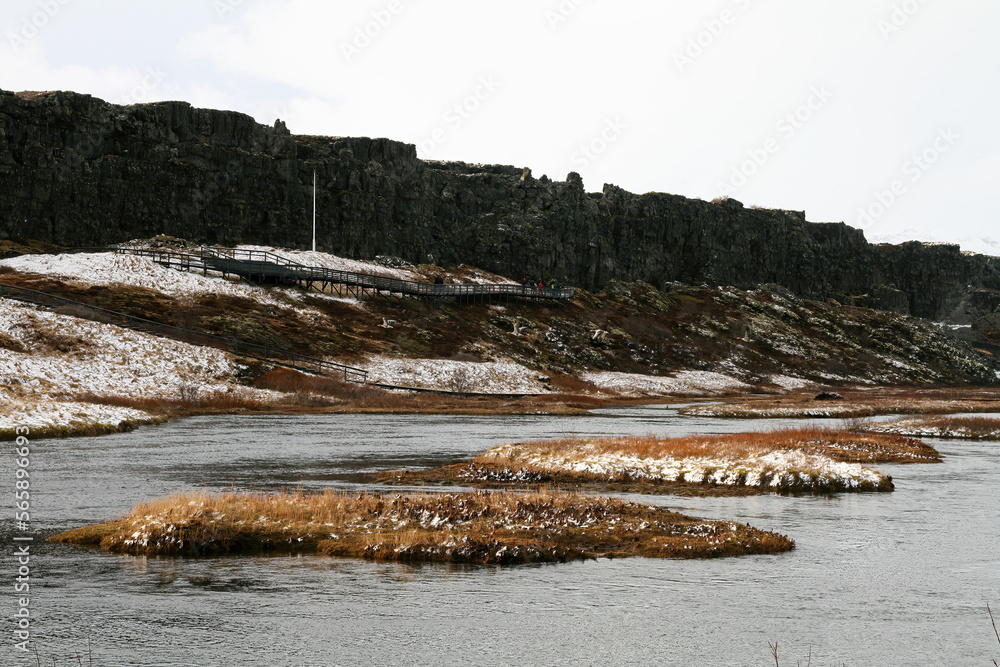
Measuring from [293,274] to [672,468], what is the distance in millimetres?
96073

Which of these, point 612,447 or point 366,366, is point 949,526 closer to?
point 612,447

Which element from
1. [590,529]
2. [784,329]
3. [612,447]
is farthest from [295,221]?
[590,529]

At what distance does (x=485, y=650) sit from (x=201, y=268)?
362 ft

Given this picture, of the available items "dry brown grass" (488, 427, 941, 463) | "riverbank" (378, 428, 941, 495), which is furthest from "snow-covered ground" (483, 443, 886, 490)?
"dry brown grass" (488, 427, 941, 463)

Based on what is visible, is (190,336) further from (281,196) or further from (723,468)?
(281,196)

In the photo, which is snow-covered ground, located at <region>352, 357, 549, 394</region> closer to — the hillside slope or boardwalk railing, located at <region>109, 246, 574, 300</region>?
the hillside slope

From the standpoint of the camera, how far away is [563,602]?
1755cm

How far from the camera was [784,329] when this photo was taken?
180m

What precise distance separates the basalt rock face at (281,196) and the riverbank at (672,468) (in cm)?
11420

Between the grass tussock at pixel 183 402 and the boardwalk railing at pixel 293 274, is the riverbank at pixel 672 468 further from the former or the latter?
the boardwalk railing at pixel 293 274

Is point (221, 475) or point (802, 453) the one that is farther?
point (802, 453)

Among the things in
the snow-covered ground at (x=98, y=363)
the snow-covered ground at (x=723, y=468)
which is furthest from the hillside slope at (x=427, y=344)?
the snow-covered ground at (x=723, y=468)

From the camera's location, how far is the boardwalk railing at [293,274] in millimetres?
117250

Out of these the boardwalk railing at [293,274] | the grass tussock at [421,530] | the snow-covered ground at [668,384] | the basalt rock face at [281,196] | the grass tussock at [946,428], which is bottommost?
the grass tussock at [421,530]
